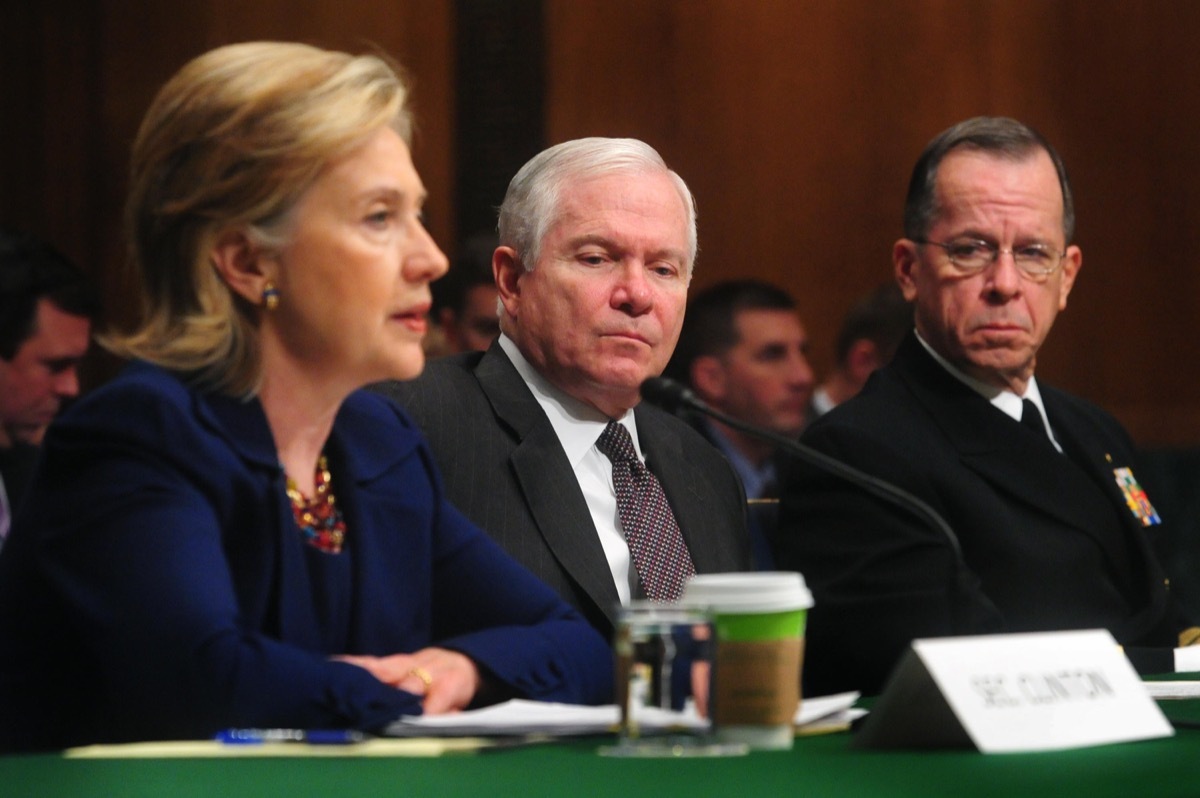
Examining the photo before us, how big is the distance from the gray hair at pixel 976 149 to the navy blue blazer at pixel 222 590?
138 cm

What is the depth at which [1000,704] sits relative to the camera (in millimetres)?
1521

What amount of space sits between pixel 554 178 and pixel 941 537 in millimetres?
895

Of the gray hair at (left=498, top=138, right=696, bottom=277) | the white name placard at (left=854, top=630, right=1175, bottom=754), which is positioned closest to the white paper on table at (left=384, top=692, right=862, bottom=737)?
the white name placard at (left=854, top=630, right=1175, bottom=754)

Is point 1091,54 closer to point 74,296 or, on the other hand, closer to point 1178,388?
point 1178,388

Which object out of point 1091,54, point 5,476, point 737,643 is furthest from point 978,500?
point 1091,54

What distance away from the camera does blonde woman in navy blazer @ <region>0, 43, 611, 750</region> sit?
176 centimetres

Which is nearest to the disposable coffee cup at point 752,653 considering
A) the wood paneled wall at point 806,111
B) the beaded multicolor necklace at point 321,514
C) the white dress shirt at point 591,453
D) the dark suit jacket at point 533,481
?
the beaded multicolor necklace at point 321,514

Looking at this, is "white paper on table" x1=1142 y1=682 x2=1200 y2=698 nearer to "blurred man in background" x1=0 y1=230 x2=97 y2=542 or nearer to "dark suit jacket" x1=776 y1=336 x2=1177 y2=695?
"dark suit jacket" x1=776 y1=336 x2=1177 y2=695

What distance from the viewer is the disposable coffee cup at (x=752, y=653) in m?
1.56

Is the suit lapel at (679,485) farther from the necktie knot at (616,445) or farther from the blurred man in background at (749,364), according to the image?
the blurred man in background at (749,364)

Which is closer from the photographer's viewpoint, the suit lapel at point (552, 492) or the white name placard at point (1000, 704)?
the white name placard at point (1000, 704)

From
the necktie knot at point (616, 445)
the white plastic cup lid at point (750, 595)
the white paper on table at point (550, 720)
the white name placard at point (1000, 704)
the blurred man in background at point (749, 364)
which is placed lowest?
the blurred man in background at point (749, 364)

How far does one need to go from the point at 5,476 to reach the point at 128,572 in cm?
277

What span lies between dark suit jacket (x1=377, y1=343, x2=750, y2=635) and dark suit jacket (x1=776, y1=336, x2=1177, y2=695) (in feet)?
0.57
